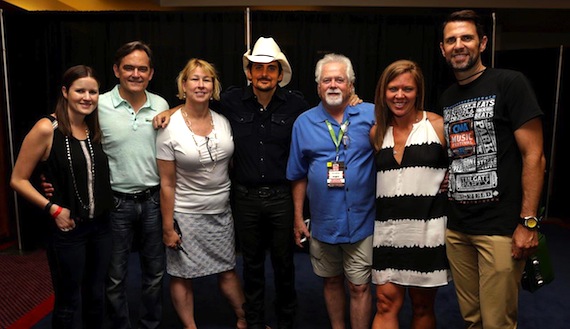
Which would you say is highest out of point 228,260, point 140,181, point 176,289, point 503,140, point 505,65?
point 505,65

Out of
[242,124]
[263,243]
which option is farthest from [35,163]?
[263,243]

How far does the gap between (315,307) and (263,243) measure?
809 millimetres

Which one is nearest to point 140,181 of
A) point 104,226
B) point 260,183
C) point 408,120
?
point 104,226

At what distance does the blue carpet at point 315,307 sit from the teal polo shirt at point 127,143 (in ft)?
3.41

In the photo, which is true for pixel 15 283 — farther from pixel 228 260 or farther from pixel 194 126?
pixel 194 126

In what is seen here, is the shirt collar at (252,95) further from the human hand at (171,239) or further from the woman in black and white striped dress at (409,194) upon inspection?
the human hand at (171,239)

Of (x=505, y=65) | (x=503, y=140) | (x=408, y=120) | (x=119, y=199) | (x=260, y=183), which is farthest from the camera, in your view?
(x=505, y=65)

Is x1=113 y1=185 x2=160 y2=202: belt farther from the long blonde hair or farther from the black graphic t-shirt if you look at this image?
the black graphic t-shirt

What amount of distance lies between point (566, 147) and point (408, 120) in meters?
4.68

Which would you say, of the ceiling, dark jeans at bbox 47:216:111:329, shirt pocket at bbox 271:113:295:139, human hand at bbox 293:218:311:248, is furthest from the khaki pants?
the ceiling

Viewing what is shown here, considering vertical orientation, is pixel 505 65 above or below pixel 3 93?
above

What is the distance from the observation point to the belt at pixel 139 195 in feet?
7.22

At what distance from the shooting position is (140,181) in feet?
7.27

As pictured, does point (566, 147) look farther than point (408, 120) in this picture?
Yes
